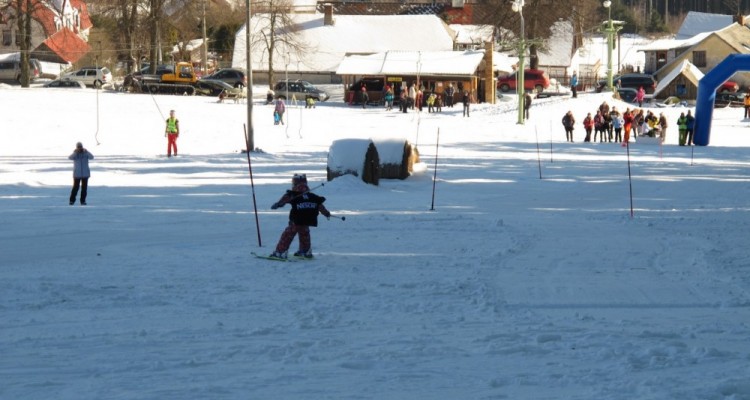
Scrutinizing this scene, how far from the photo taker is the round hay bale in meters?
24.4

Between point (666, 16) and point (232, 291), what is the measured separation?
11457 cm

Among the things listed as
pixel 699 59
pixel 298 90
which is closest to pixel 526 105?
pixel 298 90

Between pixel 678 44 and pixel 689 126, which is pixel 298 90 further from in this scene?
pixel 678 44

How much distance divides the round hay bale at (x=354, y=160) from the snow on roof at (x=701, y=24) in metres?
73.2

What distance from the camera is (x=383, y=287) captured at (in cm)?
1266

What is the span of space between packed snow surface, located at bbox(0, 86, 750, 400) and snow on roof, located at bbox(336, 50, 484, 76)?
1192 inches

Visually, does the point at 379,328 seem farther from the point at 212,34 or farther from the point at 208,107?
the point at 212,34

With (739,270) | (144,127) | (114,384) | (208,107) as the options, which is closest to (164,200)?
(739,270)

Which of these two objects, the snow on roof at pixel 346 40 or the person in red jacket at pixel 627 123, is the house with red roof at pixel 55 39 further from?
the person in red jacket at pixel 627 123

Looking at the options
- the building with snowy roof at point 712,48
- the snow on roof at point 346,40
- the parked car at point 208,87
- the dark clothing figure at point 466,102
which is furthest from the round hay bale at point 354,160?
the building with snowy roof at point 712,48

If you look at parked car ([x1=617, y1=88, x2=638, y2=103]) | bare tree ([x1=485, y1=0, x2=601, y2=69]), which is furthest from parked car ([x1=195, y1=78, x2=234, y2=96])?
bare tree ([x1=485, y1=0, x2=601, y2=69])

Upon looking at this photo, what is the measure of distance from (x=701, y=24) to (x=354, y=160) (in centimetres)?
7748

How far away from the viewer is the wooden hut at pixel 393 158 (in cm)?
2569

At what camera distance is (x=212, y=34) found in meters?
83.2
